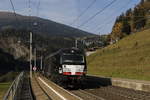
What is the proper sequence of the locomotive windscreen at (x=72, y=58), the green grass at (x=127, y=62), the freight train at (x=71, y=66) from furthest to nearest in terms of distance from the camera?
1. the green grass at (x=127, y=62)
2. the locomotive windscreen at (x=72, y=58)
3. the freight train at (x=71, y=66)

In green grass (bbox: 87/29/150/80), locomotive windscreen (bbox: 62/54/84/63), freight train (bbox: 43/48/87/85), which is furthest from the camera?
green grass (bbox: 87/29/150/80)

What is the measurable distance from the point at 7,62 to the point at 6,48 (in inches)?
1923

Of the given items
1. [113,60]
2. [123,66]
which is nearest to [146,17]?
[113,60]

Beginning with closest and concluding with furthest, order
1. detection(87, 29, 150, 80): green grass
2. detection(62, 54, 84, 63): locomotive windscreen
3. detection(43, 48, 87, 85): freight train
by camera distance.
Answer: detection(43, 48, 87, 85): freight train
detection(62, 54, 84, 63): locomotive windscreen
detection(87, 29, 150, 80): green grass

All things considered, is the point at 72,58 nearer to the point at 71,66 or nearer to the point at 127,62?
the point at 71,66

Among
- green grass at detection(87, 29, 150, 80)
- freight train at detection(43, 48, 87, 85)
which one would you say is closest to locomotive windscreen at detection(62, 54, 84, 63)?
freight train at detection(43, 48, 87, 85)

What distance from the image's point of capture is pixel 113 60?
2736 inches

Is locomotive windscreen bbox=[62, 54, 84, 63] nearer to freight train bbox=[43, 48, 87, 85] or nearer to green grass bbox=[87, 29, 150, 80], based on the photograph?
freight train bbox=[43, 48, 87, 85]

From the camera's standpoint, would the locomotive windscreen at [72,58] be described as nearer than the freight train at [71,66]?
No

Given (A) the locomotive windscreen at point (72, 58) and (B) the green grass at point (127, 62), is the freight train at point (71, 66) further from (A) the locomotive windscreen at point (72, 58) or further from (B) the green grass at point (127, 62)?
(B) the green grass at point (127, 62)

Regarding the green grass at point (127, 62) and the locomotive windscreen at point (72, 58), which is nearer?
the locomotive windscreen at point (72, 58)

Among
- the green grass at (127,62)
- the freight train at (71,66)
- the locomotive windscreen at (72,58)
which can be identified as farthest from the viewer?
the green grass at (127,62)

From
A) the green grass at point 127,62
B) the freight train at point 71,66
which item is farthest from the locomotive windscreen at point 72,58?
the green grass at point 127,62

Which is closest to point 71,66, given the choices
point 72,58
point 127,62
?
point 72,58
